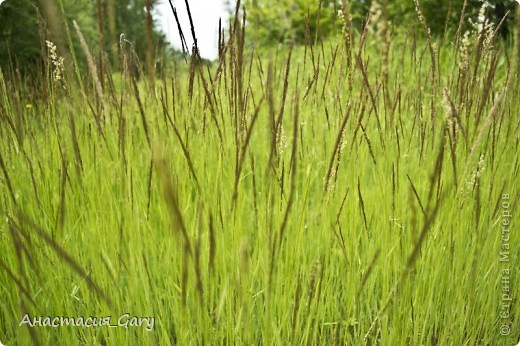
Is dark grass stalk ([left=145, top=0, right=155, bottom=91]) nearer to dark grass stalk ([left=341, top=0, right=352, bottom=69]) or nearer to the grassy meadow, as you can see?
the grassy meadow

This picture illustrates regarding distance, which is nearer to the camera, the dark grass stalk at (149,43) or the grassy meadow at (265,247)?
the dark grass stalk at (149,43)

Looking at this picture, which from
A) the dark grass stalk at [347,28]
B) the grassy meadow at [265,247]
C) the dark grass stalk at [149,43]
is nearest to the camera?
the dark grass stalk at [149,43]

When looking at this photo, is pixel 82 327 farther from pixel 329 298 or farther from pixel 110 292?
pixel 329 298

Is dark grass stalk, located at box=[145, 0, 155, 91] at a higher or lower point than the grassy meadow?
higher

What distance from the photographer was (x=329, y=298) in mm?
1166

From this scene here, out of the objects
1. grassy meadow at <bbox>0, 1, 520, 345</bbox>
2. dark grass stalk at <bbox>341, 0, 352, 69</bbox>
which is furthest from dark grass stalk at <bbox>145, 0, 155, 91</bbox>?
dark grass stalk at <bbox>341, 0, 352, 69</bbox>

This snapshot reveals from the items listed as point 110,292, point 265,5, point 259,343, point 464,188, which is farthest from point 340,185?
point 265,5

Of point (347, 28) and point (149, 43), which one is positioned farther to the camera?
point (347, 28)

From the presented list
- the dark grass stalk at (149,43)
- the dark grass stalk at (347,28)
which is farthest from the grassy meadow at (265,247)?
the dark grass stalk at (149,43)

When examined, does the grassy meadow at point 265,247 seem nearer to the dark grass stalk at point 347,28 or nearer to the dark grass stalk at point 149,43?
the dark grass stalk at point 347,28

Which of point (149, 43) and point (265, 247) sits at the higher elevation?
point (149, 43)

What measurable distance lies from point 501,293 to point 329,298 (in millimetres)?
560

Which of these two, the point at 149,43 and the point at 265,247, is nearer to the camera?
the point at 149,43

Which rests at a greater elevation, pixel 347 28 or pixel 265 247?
pixel 347 28
